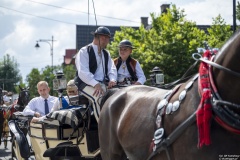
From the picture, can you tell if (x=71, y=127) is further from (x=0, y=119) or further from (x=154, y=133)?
(x=0, y=119)

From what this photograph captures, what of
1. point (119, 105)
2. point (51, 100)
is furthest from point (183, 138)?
point (51, 100)

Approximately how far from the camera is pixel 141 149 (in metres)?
4.58

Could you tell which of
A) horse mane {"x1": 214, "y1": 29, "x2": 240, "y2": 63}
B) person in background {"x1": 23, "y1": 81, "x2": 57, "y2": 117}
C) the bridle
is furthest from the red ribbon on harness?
the bridle

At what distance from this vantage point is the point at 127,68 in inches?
299

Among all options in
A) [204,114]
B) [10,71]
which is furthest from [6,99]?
Result: [10,71]

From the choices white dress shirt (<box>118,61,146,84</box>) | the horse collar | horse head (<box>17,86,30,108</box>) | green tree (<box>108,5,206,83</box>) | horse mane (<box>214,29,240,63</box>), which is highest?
green tree (<box>108,5,206,83</box>)

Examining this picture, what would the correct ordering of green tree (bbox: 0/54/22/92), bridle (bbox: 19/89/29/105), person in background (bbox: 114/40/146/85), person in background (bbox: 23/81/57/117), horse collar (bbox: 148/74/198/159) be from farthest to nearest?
green tree (bbox: 0/54/22/92)
bridle (bbox: 19/89/29/105)
person in background (bbox: 23/81/57/117)
person in background (bbox: 114/40/146/85)
horse collar (bbox: 148/74/198/159)

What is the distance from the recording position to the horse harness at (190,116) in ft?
11.6

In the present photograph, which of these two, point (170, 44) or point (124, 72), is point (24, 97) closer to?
point (124, 72)

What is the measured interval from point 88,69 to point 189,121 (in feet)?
9.48

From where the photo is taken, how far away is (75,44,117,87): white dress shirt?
6.27 m

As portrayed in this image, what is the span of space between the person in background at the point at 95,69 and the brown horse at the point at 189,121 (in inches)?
49.3

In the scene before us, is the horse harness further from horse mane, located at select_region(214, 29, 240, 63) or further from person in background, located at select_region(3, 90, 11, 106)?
person in background, located at select_region(3, 90, 11, 106)

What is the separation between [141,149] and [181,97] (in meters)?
0.87
